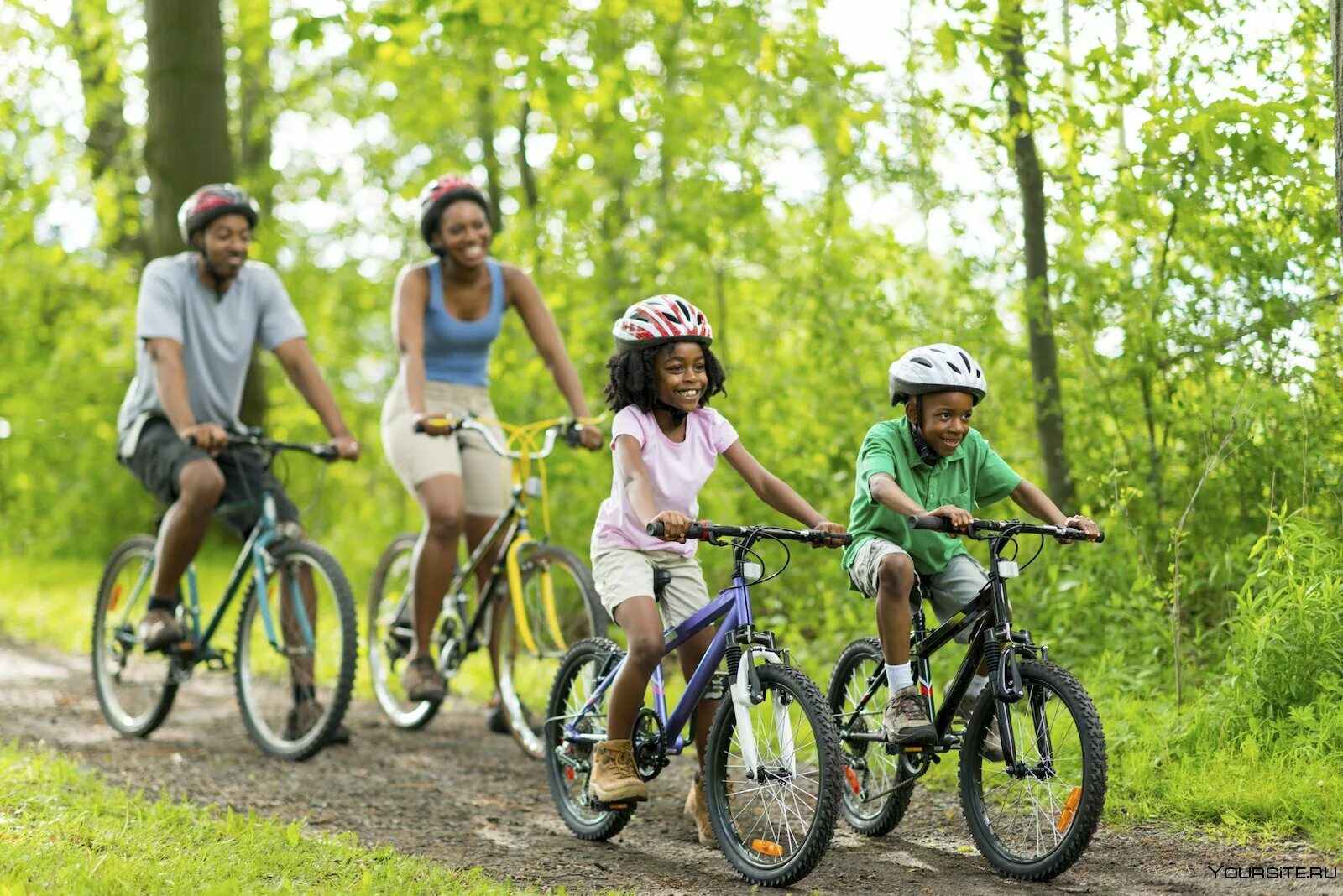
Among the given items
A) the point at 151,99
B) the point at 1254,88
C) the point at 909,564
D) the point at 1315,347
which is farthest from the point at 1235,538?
the point at 151,99

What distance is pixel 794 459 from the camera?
7.95 m

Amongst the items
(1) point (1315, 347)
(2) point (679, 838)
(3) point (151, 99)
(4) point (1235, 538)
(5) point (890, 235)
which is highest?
(3) point (151, 99)

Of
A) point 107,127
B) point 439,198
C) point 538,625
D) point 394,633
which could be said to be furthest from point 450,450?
point 107,127

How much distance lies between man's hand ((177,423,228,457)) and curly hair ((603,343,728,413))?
2170 mm

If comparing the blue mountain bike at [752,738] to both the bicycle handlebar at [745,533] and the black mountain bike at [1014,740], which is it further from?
the black mountain bike at [1014,740]

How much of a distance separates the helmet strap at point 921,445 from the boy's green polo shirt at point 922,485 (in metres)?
0.01

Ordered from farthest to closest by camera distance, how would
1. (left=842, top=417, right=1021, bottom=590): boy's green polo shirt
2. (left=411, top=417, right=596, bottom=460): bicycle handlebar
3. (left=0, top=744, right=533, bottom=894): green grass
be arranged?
(left=411, top=417, right=596, bottom=460): bicycle handlebar < (left=842, top=417, right=1021, bottom=590): boy's green polo shirt < (left=0, top=744, right=533, bottom=894): green grass

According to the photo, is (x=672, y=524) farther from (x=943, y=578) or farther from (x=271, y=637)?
(x=271, y=637)

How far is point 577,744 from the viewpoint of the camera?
5160 mm

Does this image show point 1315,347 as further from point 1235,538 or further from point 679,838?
point 679,838

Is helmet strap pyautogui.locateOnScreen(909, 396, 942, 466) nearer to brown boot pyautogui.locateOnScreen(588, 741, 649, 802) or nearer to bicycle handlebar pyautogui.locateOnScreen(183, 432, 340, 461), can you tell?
brown boot pyautogui.locateOnScreen(588, 741, 649, 802)

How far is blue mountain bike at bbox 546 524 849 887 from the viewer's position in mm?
4180

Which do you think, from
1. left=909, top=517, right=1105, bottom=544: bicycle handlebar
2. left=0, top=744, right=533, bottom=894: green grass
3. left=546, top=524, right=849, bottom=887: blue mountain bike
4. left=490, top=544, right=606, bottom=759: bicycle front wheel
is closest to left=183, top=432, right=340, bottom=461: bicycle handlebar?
left=490, top=544, right=606, bottom=759: bicycle front wheel

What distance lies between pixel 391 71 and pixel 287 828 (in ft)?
26.8
